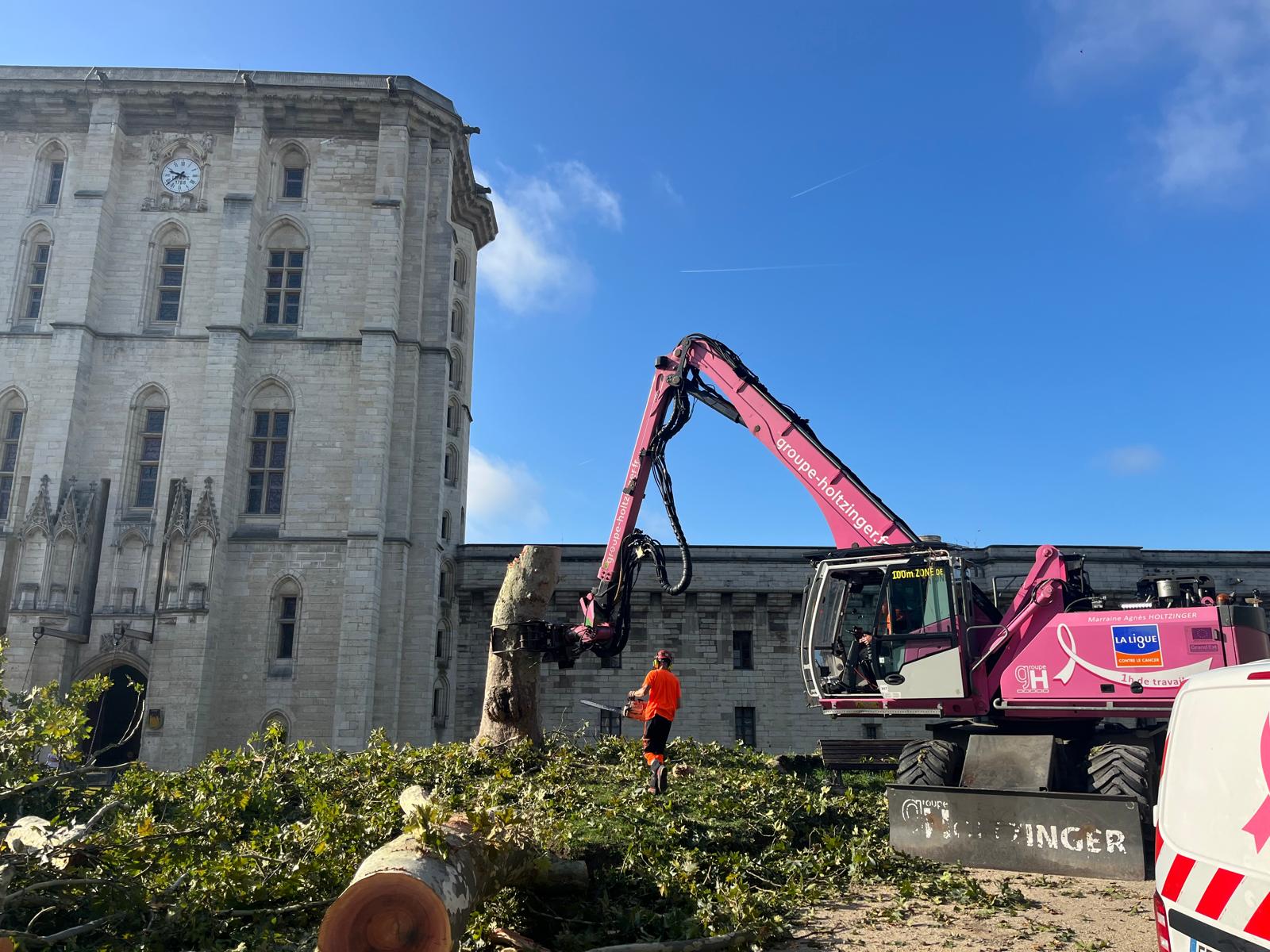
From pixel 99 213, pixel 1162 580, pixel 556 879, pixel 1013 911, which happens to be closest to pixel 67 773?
pixel 556 879

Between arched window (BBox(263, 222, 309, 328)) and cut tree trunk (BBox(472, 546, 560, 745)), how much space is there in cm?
1511

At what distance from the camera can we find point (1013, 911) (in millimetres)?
6738

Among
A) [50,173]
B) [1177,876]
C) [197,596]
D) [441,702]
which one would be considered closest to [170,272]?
[50,173]

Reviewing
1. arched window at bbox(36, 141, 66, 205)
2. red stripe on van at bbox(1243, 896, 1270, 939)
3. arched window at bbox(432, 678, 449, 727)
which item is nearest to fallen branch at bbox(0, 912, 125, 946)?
red stripe on van at bbox(1243, 896, 1270, 939)

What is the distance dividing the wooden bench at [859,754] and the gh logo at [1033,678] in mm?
3887

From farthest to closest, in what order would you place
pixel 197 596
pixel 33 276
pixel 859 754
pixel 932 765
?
pixel 33 276 < pixel 197 596 < pixel 859 754 < pixel 932 765

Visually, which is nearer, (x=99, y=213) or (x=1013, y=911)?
(x=1013, y=911)

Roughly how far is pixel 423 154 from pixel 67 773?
2289 centimetres

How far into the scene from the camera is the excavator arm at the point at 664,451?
11.8 metres

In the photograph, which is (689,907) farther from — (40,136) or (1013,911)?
(40,136)

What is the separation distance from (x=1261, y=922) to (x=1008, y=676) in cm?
644

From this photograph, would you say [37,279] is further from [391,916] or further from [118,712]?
[391,916]

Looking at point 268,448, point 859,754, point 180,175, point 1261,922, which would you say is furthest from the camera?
point 180,175

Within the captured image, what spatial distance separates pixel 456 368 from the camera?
92.9 feet
